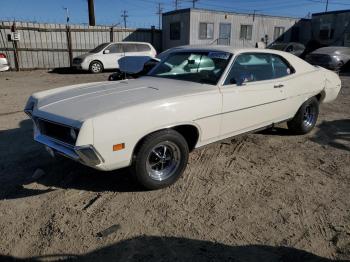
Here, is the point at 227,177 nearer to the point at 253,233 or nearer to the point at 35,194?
the point at 253,233

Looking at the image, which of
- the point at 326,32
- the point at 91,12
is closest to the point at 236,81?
the point at 91,12

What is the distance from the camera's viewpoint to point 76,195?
3.70 metres

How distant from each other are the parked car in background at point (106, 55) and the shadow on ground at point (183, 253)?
1440 cm

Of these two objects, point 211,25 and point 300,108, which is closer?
point 300,108

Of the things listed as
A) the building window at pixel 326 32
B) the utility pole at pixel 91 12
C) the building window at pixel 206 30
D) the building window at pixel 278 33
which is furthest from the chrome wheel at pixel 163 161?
the building window at pixel 326 32

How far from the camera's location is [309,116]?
5.89m

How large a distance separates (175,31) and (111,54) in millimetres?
7020

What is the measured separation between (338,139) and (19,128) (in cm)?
551

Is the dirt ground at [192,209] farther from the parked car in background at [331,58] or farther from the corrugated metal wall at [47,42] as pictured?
the corrugated metal wall at [47,42]

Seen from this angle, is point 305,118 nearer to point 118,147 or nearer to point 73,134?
point 118,147

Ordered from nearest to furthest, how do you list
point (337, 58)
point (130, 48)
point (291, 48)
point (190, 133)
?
point (190, 133) → point (337, 58) → point (130, 48) → point (291, 48)

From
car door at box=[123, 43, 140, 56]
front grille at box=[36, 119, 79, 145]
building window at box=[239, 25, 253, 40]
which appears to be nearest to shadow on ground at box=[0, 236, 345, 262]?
front grille at box=[36, 119, 79, 145]

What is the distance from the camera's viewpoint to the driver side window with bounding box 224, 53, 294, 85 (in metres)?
4.34

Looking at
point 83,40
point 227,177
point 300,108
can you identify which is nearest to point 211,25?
point 83,40
